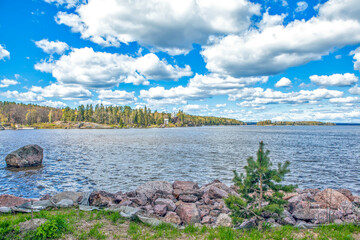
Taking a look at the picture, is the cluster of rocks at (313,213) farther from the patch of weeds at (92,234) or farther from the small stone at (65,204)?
the small stone at (65,204)

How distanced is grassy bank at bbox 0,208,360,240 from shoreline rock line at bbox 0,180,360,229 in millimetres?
609

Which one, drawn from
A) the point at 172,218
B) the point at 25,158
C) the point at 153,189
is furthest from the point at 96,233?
the point at 25,158

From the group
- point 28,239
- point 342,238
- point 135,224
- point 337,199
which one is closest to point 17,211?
point 28,239

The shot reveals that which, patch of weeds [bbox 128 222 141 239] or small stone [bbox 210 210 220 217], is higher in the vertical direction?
patch of weeds [bbox 128 222 141 239]

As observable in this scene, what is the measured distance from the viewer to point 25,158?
3092 cm

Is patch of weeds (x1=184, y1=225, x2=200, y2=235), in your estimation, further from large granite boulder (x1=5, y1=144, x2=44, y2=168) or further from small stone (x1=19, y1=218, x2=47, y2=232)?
large granite boulder (x1=5, y1=144, x2=44, y2=168)

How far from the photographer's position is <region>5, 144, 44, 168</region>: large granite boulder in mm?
30312

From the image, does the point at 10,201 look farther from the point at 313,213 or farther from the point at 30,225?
the point at 313,213

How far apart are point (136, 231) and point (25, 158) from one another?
29.3 meters

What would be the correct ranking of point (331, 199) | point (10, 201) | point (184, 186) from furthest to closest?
point (184, 186) → point (331, 199) → point (10, 201)

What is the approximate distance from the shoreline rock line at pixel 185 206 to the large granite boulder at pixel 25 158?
18.4 meters

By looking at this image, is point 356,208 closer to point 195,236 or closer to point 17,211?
point 195,236

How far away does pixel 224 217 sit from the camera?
12.4 metres

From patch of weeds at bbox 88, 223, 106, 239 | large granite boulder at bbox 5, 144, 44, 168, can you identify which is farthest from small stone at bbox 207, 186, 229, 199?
large granite boulder at bbox 5, 144, 44, 168
